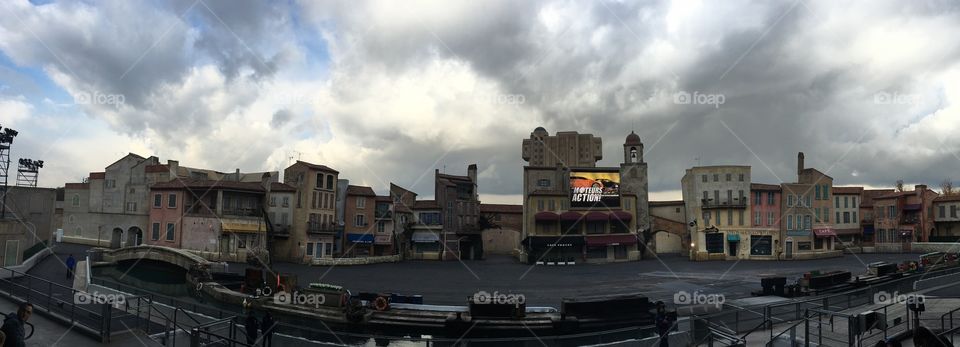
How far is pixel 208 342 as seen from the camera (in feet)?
40.4

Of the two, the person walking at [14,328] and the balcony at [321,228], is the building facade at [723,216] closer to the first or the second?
the balcony at [321,228]

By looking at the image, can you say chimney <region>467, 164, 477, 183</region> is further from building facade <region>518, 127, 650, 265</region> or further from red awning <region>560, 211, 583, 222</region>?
red awning <region>560, 211, 583, 222</region>

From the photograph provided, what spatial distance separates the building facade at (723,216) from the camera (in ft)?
195

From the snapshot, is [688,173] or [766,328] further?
[688,173]

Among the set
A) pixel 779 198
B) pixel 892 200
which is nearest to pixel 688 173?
pixel 779 198

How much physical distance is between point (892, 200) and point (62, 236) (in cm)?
10281

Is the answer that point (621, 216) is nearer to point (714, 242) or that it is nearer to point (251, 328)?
point (714, 242)

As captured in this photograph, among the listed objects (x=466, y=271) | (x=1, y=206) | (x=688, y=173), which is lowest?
(x=466, y=271)

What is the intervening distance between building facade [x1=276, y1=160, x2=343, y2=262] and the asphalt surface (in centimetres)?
280

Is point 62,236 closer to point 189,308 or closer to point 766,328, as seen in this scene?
point 189,308

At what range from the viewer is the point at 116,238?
54.0 metres

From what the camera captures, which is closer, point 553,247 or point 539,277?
point 539,277

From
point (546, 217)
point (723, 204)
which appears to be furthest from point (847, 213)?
point (546, 217)

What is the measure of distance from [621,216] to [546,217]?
8930 millimetres
